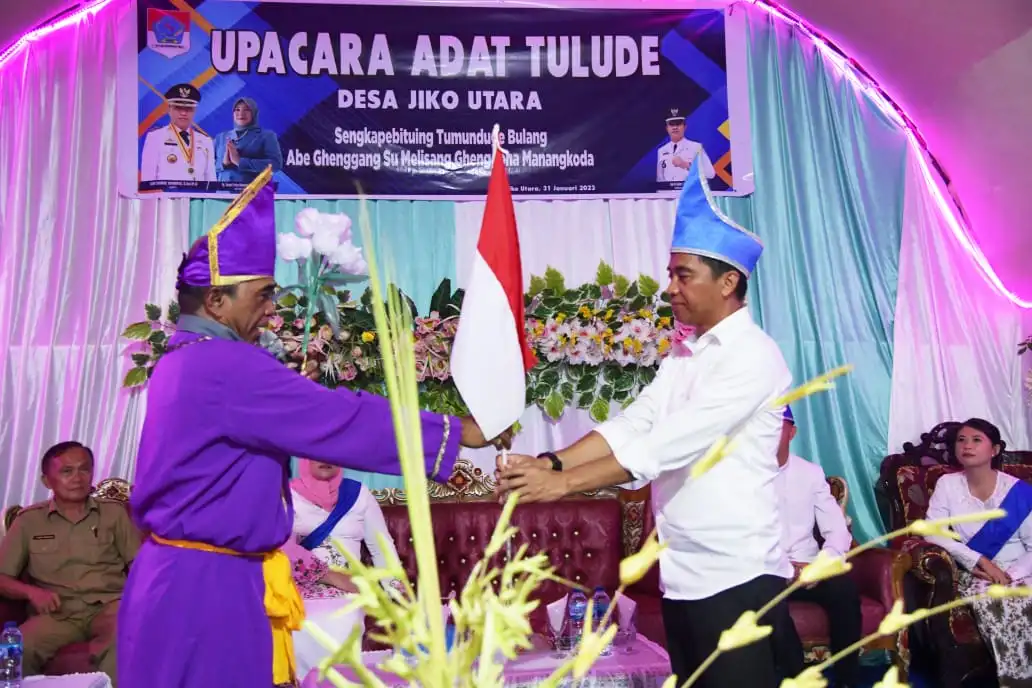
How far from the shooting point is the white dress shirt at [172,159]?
17.0ft

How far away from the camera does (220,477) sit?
1.97 m

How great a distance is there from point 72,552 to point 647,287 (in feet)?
9.13

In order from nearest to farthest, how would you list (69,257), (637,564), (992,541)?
(637,564) < (992,541) < (69,257)

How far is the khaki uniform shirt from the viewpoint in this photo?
164 inches

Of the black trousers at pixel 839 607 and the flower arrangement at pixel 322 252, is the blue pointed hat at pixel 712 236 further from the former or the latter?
the black trousers at pixel 839 607

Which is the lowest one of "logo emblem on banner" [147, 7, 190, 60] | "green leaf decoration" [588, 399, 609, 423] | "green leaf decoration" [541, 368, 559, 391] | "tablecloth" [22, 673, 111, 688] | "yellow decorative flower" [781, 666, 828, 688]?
"tablecloth" [22, 673, 111, 688]

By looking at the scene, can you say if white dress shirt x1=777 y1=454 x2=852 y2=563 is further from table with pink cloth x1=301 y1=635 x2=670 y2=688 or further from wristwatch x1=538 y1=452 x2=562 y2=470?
wristwatch x1=538 y1=452 x2=562 y2=470

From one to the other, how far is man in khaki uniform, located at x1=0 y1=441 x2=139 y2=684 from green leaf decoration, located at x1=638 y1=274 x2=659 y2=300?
252cm

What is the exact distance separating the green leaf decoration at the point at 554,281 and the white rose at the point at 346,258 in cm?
258

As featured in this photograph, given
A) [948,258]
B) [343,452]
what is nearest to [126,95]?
[343,452]

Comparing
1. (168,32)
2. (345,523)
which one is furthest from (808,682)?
(168,32)

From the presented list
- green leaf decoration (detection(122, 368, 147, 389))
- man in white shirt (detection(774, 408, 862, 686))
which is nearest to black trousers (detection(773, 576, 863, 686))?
man in white shirt (detection(774, 408, 862, 686))

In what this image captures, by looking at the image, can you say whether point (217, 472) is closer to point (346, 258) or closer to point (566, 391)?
point (346, 258)

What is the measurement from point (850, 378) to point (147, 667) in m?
4.27
